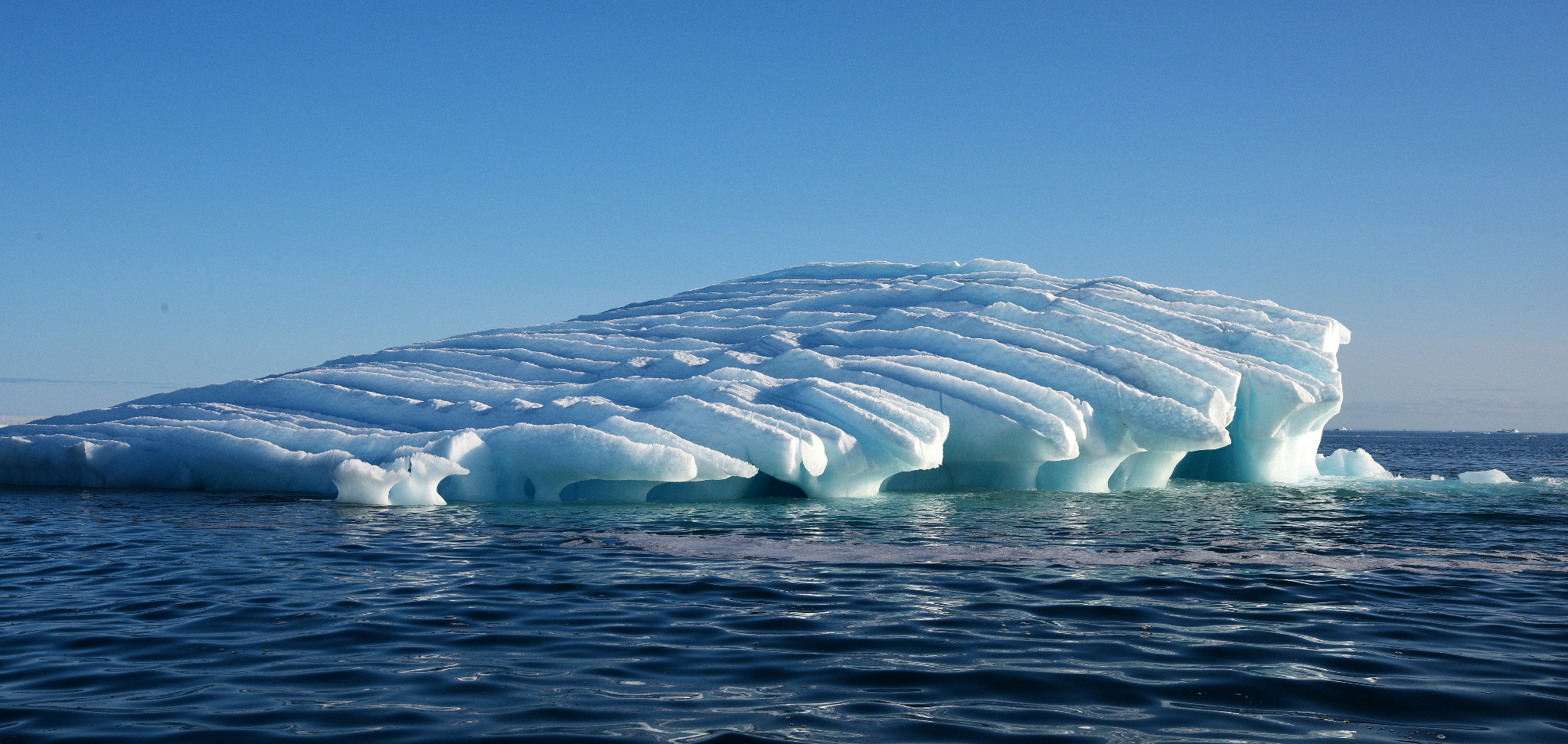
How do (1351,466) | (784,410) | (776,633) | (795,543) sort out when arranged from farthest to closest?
(1351,466), (784,410), (795,543), (776,633)

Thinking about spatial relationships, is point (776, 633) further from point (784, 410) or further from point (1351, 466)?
point (1351, 466)

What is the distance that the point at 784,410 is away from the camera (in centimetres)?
1463

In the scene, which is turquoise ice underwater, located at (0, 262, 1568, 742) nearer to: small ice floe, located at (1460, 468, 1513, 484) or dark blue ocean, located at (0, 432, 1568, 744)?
dark blue ocean, located at (0, 432, 1568, 744)

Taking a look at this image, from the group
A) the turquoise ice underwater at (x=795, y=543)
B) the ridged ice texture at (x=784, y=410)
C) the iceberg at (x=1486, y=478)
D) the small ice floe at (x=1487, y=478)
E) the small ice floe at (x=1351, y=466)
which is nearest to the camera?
the turquoise ice underwater at (x=795, y=543)

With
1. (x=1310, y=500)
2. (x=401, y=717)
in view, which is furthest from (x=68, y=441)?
(x=1310, y=500)

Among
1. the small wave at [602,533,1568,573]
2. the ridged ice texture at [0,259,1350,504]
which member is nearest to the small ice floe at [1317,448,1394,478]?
the ridged ice texture at [0,259,1350,504]

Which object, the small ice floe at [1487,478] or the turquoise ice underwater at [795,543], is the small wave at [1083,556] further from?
the small ice floe at [1487,478]

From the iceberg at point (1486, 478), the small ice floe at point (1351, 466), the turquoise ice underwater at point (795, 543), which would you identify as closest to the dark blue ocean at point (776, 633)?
the turquoise ice underwater at point (795, 543)

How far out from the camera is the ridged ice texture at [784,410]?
14070mm

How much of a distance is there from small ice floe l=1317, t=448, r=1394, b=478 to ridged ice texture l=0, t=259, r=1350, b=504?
293 centimetres

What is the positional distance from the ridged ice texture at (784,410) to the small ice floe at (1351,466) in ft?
9.63

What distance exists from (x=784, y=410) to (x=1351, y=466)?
1559cm

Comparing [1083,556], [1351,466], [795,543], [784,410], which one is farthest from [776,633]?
[1351,466]

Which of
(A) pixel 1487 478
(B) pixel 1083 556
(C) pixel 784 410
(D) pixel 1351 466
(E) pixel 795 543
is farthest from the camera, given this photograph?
(D) pixel 1351 466
